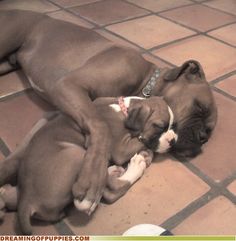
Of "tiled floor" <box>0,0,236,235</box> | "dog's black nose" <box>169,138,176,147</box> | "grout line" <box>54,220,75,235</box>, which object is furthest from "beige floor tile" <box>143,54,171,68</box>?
"grout line" <box>54,220,75,235</box>

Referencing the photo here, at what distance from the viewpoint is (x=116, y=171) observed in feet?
5.23

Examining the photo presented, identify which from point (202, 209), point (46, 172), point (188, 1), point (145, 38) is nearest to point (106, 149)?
point (46, 172)

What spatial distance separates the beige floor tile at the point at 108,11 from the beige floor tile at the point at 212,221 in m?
1.84

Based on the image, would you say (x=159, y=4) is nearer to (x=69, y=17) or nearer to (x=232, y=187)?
(x=69, y=17)

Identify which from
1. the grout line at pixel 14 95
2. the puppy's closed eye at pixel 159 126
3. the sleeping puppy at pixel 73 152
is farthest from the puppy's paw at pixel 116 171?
the grout line at pixel 14 95

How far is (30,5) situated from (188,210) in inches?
92.4

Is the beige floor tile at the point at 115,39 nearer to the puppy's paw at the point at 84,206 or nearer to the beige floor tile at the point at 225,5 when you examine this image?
the beige floor tile at the point at 225,5

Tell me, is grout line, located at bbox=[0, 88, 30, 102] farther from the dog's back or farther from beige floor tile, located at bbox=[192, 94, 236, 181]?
beige floor tile, located at bbox=[192, 94, 236, 181]

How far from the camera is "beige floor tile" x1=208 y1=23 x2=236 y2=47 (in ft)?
9.04

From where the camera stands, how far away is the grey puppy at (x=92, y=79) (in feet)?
5.20

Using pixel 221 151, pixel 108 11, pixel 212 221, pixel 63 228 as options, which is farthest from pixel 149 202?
pixel 108 11

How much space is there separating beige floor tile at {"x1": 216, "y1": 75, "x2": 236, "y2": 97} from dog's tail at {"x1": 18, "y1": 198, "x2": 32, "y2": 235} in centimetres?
137

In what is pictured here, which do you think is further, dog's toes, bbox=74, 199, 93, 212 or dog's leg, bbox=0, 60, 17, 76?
dog's leg, bbox=0, 60, 17, 76

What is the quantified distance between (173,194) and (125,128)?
340mm
